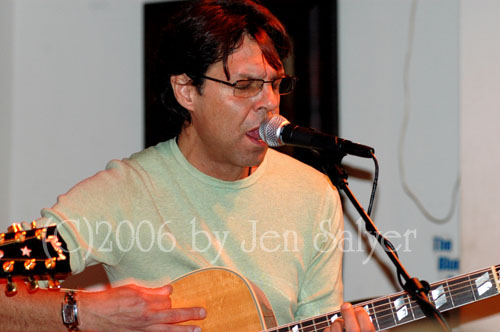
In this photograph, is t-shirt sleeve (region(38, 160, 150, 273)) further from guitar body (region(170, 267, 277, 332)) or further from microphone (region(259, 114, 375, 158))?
microphone (region(259, 114, 375, 158))

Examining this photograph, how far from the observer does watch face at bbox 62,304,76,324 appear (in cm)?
189

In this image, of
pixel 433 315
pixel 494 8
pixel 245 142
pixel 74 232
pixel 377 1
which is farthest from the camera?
pixel 377 1

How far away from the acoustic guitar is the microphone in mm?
457

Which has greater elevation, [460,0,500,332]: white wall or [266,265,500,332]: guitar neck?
[460,0,500,332]: white wall

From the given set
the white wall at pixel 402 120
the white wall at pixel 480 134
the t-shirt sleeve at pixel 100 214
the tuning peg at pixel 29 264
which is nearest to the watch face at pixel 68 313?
the t-shirt sleeve at pixel 100 214

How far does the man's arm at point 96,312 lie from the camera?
1.90 meters

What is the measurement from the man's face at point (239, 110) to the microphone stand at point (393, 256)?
391 mm

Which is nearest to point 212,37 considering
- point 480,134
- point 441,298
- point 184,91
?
point 184,91

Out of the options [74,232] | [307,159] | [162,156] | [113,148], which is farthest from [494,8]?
[113,148]

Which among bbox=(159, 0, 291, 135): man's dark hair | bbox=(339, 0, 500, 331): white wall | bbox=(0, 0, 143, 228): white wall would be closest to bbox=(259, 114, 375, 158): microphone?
bbox=(159, 0, 291, 135): man's dark hair

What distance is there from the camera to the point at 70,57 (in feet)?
12.4

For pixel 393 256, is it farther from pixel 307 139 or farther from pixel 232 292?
pixel 232 292

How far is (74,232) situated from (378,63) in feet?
6.18

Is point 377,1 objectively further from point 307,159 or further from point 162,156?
point 162,156
